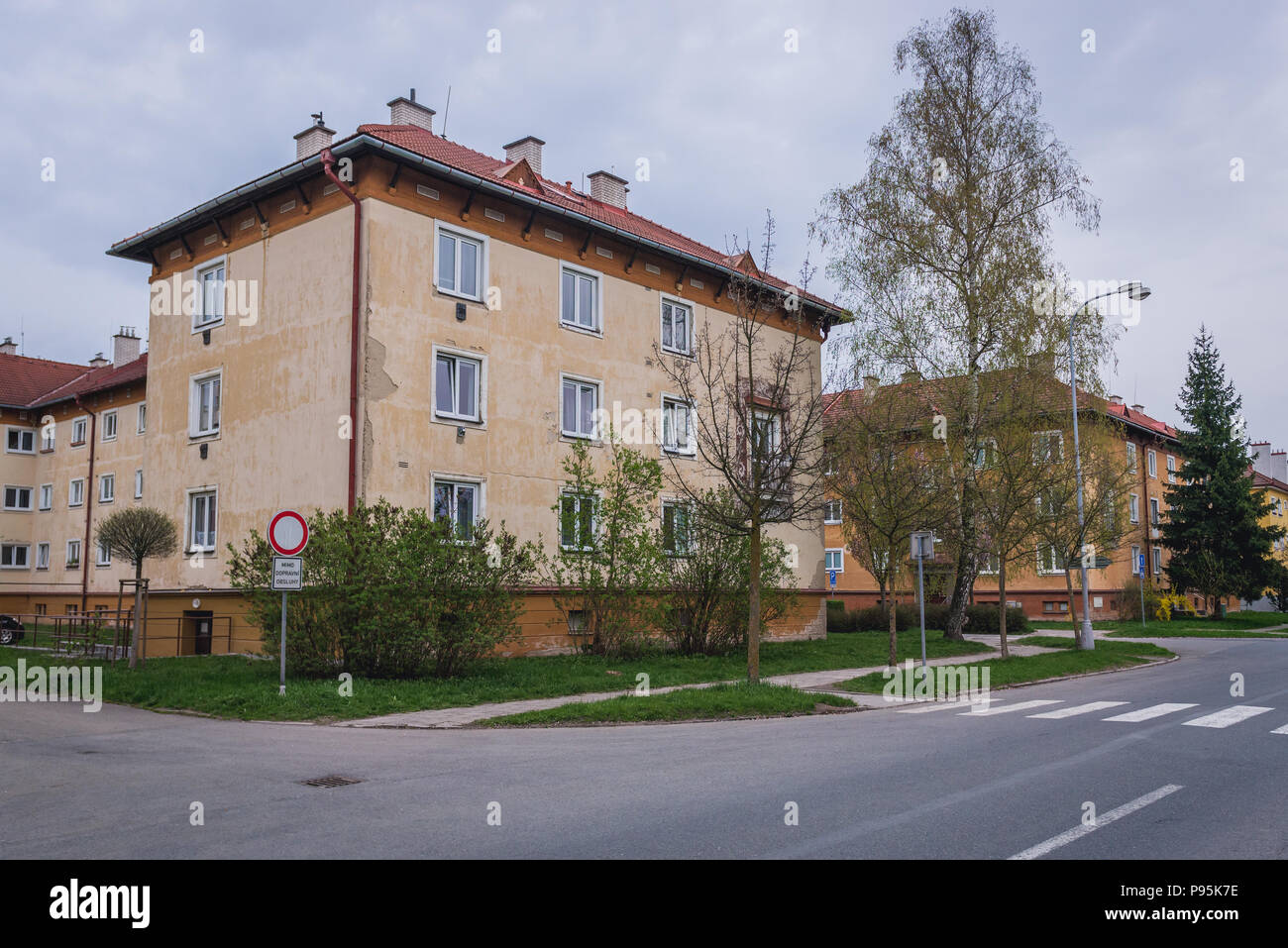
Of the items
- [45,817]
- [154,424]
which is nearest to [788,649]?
[154,424]

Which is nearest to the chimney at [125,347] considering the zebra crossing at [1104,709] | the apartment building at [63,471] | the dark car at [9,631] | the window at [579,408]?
the apartment building at [63,471]

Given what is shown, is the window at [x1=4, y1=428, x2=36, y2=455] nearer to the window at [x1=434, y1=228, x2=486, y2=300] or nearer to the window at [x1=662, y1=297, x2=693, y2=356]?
the window at [x1=434, y1=228, x2=486, y2=300]

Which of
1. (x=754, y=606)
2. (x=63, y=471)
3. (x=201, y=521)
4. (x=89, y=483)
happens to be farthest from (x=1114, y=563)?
(x=63, y=471)

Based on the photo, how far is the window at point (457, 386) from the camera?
2173 centimetres

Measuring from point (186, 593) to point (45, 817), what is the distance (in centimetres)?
1756

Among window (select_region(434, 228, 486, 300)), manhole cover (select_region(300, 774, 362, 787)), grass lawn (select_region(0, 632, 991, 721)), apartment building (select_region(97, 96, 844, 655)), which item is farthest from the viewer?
window (select_region(434, 228, 486, 300))

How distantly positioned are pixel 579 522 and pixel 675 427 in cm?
666

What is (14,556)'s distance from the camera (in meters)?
43.7

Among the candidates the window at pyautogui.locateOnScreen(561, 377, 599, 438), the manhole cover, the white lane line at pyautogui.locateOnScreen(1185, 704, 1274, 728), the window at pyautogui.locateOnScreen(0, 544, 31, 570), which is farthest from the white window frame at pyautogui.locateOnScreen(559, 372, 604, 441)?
the window at pyautogui.locateOnScreen(0, 544, 31, 570)

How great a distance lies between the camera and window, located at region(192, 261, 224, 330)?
24.2 meters

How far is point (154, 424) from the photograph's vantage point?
84.7ft

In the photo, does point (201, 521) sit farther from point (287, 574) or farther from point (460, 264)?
point (287, 574)

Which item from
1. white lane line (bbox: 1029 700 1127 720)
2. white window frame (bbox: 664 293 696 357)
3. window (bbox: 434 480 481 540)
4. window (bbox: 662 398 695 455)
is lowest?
white lane line (bbox: 1029 700 1127 720)

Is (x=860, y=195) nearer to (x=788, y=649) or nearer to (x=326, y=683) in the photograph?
(x=788, y=649)
